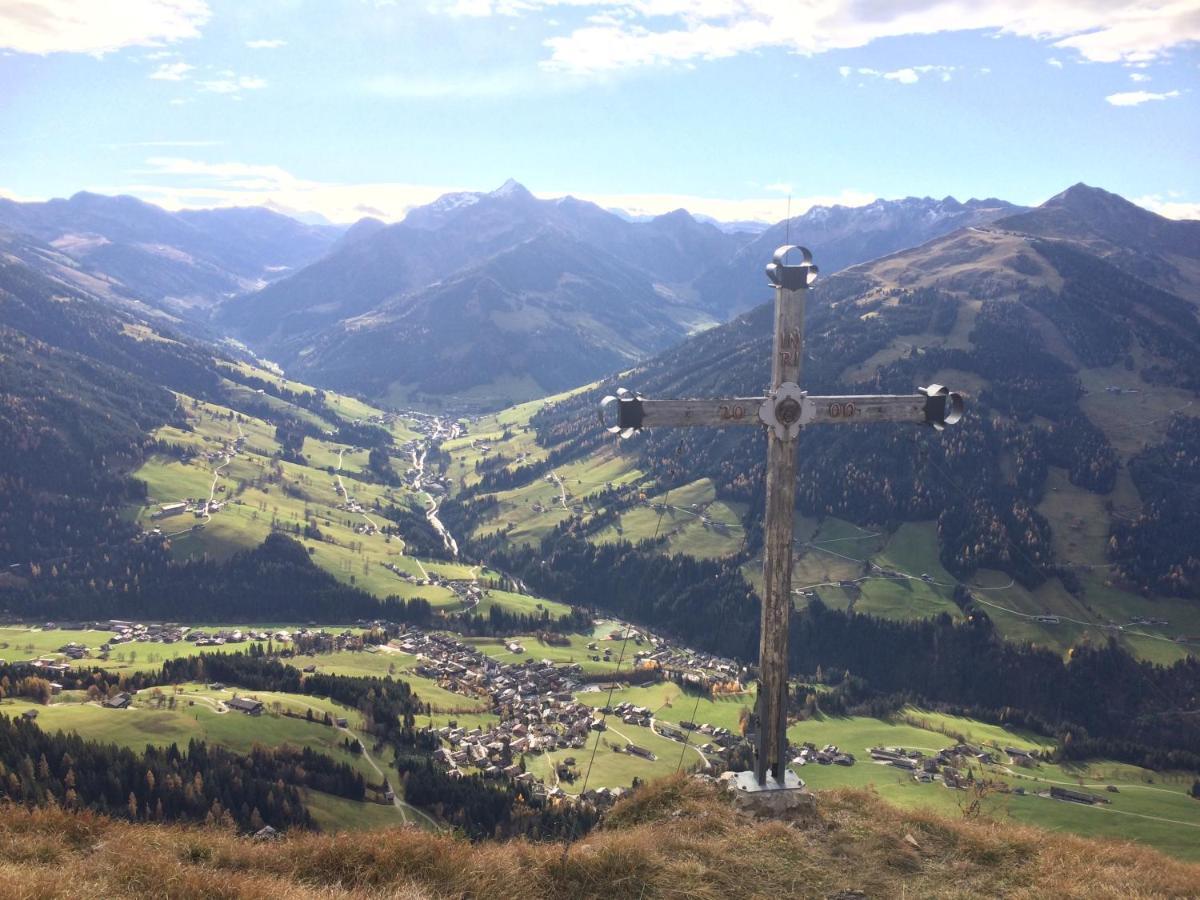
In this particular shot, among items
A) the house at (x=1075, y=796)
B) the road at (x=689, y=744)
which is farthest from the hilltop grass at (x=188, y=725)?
the house at (x=1075, y=796)

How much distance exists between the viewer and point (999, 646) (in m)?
174

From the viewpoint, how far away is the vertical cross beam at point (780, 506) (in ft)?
72.3

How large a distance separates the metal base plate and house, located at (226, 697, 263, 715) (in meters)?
105

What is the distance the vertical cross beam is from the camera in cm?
2203

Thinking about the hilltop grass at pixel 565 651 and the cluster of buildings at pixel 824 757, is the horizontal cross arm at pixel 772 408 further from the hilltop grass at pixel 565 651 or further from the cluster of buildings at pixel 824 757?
the hilltop grass at pixel 565 651

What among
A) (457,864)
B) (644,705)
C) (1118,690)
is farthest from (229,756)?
(1118,690)

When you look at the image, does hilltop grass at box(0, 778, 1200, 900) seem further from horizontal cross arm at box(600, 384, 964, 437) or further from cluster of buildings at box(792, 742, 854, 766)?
cluster of buildings at box(792, 742, 854, 766)

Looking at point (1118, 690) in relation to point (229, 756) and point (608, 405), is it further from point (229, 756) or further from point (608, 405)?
point (608, 405)

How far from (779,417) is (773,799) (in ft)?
38.8

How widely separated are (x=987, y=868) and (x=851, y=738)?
12739cm

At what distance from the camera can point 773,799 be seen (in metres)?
23.0

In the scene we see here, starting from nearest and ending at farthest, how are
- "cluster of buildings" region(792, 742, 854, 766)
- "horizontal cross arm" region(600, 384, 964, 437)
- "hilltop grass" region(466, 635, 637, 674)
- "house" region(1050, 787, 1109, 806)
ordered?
1. "horizontal cross arm" region(600, 384, 964, 437)
2. "house" region(1050, 787, 1109, 806)
3. "cluster of buildings" region(792, 742, 854, 766)
4. "hilltop grass" region(466, 635, 637, 674)

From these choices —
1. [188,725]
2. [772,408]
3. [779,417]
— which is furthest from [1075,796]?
[188,725]

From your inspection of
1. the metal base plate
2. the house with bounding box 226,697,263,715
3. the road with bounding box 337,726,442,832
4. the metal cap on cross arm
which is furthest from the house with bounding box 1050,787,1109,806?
the metal cap on cross arm
